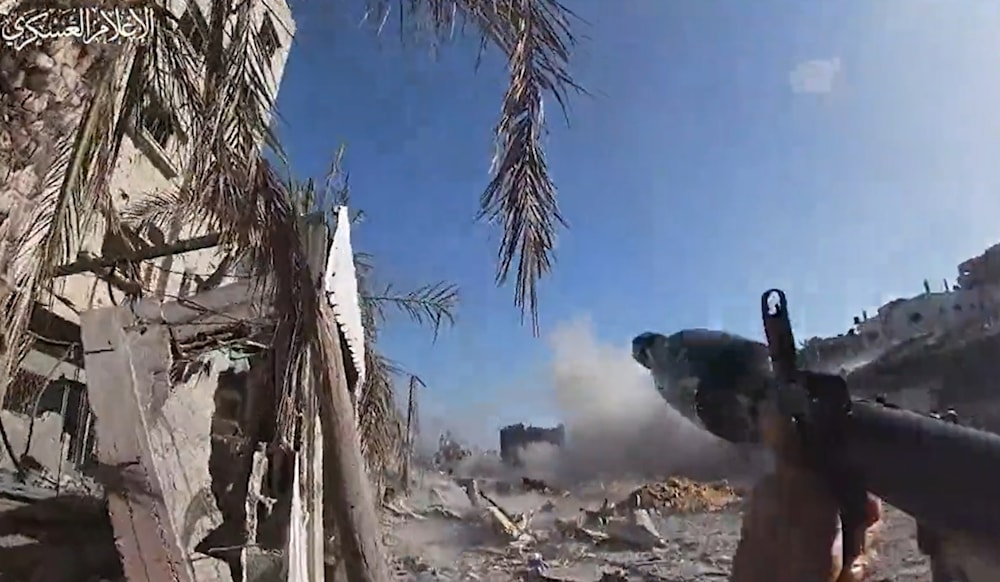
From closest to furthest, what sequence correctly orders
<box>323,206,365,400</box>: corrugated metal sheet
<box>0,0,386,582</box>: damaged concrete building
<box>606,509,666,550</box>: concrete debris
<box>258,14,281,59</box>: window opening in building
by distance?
<box>258,14,281,59</box>: window opening in building, <box>0,0,386,582</box>: damaged concrete building, <box>323,206,365,400</box>: corrugated metal sheet, <box>606,509,666,550</box>: concrete debris

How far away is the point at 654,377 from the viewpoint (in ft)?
9.59

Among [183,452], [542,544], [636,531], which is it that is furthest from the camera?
[542,544]

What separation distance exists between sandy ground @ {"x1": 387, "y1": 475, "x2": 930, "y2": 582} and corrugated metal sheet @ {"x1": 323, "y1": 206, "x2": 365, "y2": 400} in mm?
4115

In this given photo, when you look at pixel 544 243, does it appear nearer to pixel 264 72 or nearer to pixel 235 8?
pixel 264 72

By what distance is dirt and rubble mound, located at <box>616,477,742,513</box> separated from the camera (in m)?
7.16

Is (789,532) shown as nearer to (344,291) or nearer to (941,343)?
(344,291)

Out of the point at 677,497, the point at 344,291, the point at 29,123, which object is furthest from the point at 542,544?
the point at 29,123

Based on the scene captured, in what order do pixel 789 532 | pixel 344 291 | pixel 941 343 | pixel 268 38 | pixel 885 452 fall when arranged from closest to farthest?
pixel 789 532 → pixel 885 452 → pixel 268 38 → pixel 344 291 → pixel 941 343

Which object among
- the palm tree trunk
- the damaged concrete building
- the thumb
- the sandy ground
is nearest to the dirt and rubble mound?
the sandy ground

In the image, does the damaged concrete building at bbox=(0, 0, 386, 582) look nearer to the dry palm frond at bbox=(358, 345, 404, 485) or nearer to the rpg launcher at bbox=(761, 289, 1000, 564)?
the dry palm frond at bbox=(358, 345, 404, 485)

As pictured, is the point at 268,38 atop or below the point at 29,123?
atop

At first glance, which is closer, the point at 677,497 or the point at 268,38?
the point at 268,38

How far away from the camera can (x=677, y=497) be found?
780 centimetres

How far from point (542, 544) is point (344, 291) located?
6008 millimetres
